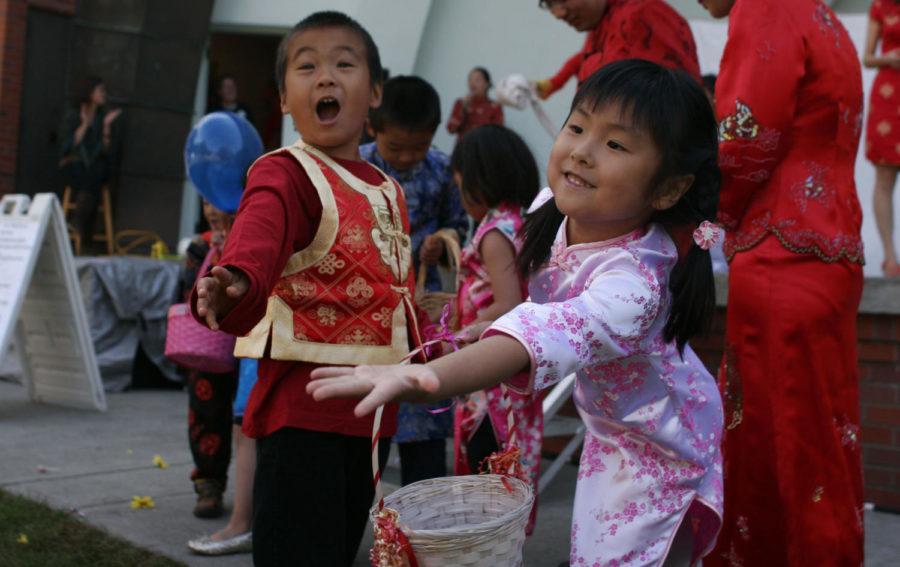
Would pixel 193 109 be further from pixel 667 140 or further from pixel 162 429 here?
pixel 667 140

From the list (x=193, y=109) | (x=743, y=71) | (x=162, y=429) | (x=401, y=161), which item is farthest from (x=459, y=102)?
(x=743, y=71)

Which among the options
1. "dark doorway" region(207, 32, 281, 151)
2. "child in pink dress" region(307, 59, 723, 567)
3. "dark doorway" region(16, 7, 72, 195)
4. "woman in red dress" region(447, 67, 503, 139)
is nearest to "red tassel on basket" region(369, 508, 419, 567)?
"child in pink dress" region(307, 59, 723, 567)

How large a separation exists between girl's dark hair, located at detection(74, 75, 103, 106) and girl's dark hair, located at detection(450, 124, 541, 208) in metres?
8.69

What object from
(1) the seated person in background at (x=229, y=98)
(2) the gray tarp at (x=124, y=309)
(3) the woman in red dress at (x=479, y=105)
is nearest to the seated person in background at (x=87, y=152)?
(1) the seated person in background at (x=229, y=98)

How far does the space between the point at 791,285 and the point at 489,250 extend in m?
1.18

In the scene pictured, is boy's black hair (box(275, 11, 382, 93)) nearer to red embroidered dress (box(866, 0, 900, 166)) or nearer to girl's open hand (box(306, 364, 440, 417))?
girl's open hand (box(306, 364, 440, 417))

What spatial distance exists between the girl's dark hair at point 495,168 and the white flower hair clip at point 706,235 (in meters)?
1.64

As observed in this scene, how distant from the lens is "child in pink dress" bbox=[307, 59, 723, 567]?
2.15 m

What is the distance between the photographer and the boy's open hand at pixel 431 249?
13.5 feet

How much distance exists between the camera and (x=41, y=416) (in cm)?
628

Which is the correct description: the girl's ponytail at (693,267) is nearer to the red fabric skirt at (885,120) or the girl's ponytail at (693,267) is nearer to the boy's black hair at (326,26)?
the boy's black hair at (326,26)

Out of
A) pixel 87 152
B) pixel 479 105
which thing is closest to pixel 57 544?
pixel 479 105

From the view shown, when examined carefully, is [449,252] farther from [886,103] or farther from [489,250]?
[886,103]

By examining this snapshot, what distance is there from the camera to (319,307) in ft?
8.73
